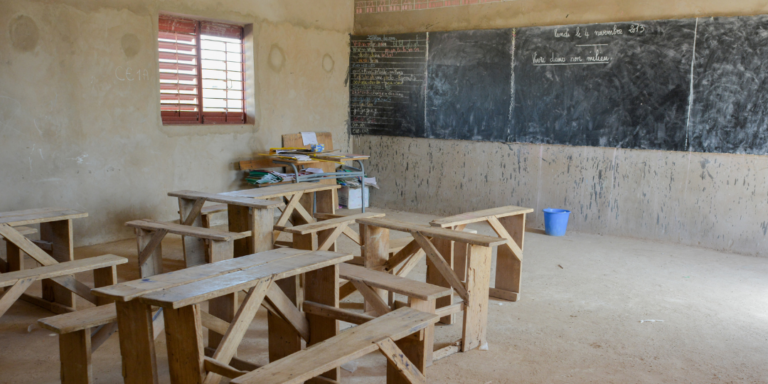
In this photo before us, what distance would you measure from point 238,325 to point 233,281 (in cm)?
15

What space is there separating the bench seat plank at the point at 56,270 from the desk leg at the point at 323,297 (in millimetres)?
1242

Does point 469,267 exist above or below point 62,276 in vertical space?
above

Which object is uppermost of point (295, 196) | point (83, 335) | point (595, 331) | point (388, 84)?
point (388, 84)

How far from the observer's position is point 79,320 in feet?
7.52

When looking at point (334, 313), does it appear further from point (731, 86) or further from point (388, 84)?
point (388, 84)

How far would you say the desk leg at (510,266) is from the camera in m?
3.78

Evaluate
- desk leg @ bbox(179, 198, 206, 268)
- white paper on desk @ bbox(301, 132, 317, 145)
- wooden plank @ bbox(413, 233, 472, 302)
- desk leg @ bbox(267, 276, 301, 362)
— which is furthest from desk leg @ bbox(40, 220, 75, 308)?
white paper on desk @ bbox(301, 132, 317, 145)

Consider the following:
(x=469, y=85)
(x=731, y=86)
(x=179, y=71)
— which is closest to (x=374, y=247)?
(x=179, y=71)

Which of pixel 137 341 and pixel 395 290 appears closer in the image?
pixel 137 341

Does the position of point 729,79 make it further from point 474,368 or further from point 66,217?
point 66,217

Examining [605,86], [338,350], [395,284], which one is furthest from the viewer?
[605,86]

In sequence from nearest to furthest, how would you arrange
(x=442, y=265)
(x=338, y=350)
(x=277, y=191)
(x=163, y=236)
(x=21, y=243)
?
(x=338, y=350)
(x=442, y=265)
(x=21, y=243)
(x=163, y=236)
(x=277, y=191)

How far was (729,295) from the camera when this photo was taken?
3941 mm

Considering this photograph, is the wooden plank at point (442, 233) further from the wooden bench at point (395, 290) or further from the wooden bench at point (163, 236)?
the wooden bench at point (163, 236)
